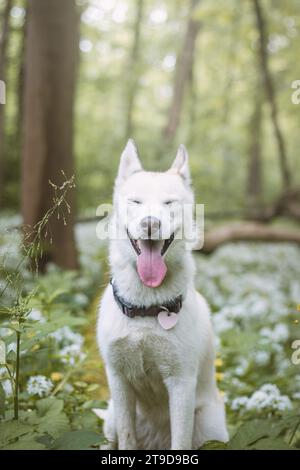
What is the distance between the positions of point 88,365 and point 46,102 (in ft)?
12.8

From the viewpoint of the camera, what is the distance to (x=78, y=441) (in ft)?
7.66

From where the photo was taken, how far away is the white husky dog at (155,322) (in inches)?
110

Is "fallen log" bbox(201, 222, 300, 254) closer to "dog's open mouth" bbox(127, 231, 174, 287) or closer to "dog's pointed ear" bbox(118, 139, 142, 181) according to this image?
"dog's pointed ear" bbox(118, 139, 142, 181)

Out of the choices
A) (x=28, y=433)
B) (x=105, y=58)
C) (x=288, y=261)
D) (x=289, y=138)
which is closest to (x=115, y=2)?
(x=105, y=58)

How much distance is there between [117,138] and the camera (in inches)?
631

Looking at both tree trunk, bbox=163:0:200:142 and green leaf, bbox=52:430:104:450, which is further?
tree trunk, bbox=163:0:200:142

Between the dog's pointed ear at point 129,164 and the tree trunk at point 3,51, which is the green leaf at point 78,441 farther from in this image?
the tree trunk at point 3,51

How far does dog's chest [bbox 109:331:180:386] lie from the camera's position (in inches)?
111

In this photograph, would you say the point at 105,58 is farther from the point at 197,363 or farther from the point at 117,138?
the point at 197,363

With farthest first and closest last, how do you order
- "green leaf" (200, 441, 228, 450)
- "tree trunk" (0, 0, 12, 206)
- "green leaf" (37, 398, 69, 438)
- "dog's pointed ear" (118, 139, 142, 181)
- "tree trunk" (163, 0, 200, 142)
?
"tree trunk" (163, 0, 200, 142) → "tree trunk" (0, 0, 12, 206) → "dog's pointed ear" (118, 139, 142, 181) → "green leaf" (200, 441, 228, 450) → "green leaf" (37, 398, 69, 438)

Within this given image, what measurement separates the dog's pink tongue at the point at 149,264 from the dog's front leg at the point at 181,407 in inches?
22.4

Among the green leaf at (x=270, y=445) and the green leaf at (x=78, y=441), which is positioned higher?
the green leaf at (x=78, y=441)

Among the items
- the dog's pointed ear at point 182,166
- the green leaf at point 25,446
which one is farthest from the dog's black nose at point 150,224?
the green leaf at point 25,446

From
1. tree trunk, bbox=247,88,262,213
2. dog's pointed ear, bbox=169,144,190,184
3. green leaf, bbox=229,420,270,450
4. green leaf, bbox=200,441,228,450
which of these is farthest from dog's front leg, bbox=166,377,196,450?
tree trunk, bbox=247,88,262,213
